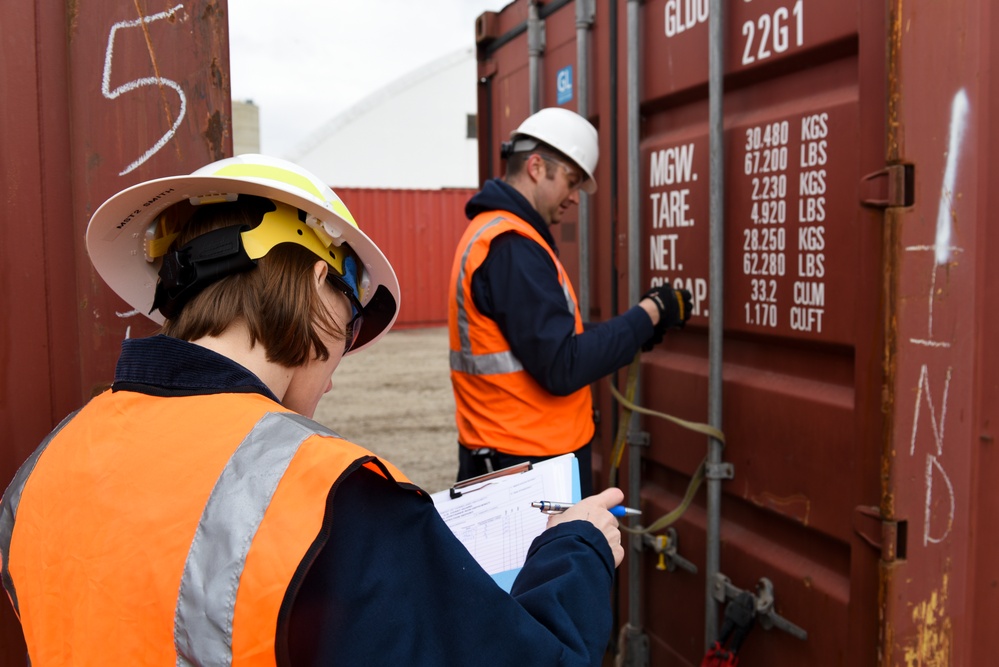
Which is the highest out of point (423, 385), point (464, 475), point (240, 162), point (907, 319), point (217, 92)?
point (217, 92)

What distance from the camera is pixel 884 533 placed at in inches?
69.6

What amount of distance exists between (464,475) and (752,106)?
149 centimetres

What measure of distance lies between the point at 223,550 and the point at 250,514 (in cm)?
4

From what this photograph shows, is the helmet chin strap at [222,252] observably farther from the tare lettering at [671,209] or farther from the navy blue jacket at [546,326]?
the tare lettering at [671,209]

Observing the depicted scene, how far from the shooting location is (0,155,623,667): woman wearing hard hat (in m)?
0.89

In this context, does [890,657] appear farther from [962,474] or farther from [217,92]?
[217,92]

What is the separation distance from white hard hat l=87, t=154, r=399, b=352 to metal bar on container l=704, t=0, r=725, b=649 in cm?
108

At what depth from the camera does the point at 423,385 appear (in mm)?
10938

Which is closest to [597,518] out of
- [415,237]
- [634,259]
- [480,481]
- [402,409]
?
[480,481]

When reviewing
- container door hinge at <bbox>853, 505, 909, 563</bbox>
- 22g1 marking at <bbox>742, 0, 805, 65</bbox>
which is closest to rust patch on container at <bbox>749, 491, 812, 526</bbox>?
container door hinge at <bbox>853, 505, 909, 563</bbox>

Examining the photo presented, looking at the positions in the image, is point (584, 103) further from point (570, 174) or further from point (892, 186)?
point (892, 186)

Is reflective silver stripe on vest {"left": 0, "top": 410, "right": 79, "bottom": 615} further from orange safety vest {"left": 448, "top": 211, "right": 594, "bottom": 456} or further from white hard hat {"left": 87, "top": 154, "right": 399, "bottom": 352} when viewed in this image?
orange safety vest {"left": 448, "top": 211, "right": 594, "bottom": 456}

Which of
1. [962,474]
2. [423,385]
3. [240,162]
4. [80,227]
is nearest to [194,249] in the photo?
[240,162]

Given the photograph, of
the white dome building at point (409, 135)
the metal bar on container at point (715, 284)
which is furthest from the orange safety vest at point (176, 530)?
the white dome building at point (409, 135)
